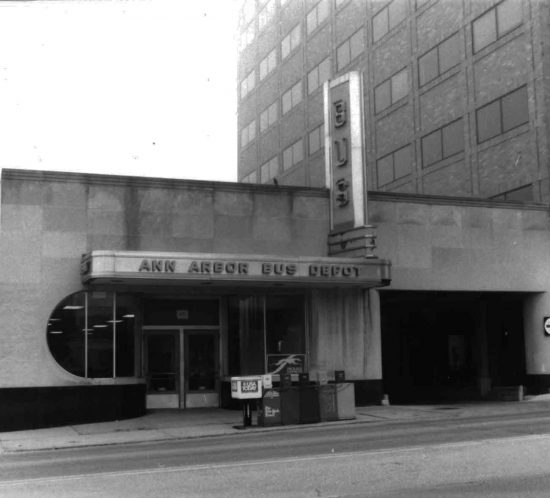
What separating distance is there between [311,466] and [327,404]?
8.73 meters

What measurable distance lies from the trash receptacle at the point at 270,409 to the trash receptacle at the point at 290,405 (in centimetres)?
13

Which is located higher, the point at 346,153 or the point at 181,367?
the point at 346,153

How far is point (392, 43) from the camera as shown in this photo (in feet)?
135

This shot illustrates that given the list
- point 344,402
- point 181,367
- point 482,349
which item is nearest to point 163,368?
point 181,367

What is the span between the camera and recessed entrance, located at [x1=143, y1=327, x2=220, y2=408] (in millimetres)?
22781

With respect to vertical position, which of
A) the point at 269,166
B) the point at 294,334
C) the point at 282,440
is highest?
the point at 269,166

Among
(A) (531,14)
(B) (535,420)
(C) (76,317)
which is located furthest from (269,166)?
(B) (535,420)

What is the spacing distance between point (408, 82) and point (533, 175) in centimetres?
1094

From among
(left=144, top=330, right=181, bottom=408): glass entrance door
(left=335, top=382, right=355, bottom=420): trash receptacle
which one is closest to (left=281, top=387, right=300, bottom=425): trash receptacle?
(left=335, top=382, right=355, bottom=420): trash receptacle

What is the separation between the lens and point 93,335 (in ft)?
67.4

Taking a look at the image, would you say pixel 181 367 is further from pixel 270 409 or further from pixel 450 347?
pixel 450 347

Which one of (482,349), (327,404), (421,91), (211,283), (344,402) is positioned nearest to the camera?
(327,404)

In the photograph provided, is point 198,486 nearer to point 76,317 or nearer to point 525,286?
point 76,317

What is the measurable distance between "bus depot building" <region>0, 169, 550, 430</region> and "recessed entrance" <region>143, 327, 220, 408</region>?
41 mm
